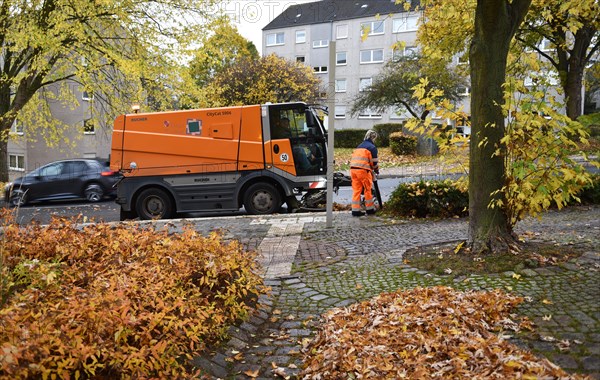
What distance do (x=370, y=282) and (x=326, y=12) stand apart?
5086 cm

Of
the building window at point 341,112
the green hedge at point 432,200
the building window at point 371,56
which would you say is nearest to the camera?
the green hedge at point 432,200

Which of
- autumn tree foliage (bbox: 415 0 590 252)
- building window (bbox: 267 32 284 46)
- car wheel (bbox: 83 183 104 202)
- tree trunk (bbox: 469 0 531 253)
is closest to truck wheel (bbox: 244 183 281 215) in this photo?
autumn tree foliage (bbox: 415 0 590 252)

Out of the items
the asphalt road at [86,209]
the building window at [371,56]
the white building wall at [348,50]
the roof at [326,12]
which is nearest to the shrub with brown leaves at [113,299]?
the asphalt road at [86,209]

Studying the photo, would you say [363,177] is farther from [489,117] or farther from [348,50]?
[348,50]

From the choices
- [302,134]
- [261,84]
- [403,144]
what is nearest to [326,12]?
[261,84]

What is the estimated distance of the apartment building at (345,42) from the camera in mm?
49469

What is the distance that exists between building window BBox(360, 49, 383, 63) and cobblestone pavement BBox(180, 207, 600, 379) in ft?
138

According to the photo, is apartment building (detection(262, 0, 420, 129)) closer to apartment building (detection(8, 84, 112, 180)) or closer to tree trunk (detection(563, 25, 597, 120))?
apartment building (detection(8, 84, 112, 180))

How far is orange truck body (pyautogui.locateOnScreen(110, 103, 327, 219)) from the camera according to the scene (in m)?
12.7

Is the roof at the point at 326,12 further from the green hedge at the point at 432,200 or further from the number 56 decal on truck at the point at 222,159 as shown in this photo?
the green hedge at the point at 432,200

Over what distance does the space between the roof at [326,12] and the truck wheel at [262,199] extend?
129ft

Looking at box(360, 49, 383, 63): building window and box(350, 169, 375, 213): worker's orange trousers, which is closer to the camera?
box(350, 169, 375, 213): worker's orange trousers

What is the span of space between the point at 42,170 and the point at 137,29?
5.73 metres

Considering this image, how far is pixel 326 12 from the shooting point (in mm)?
53594
